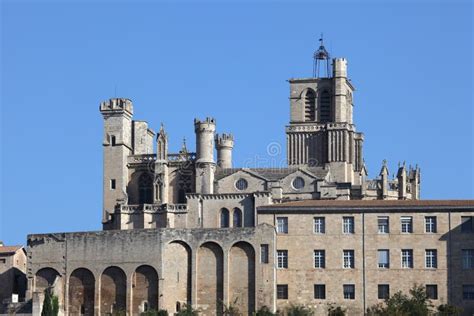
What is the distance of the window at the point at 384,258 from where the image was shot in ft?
356

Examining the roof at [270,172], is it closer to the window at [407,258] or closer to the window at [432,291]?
the window at [407,258]

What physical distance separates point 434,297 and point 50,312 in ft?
81.7

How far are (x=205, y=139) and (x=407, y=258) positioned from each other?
23.4 meters

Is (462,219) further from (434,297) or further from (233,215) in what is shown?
(233,215)

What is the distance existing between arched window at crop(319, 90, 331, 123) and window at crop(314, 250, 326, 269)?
3067cm

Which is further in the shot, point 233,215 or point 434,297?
point 233,215

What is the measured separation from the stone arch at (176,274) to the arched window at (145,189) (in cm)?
1676

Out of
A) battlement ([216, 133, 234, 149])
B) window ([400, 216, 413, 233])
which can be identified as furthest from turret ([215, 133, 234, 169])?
window ([400, 216, 413, 233])

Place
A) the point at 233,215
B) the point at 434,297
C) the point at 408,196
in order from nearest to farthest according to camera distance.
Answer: the point at 434,297 → the point at 233,215 → the point at 408,196

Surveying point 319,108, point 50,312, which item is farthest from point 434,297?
point 319,108

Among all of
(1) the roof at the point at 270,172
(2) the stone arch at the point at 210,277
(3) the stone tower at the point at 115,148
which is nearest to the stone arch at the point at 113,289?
(2) the stone arch at the point at 210,277

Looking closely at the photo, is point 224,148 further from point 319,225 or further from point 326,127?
point 319,225

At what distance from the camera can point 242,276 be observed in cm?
11044

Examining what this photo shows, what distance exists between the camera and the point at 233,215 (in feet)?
388
